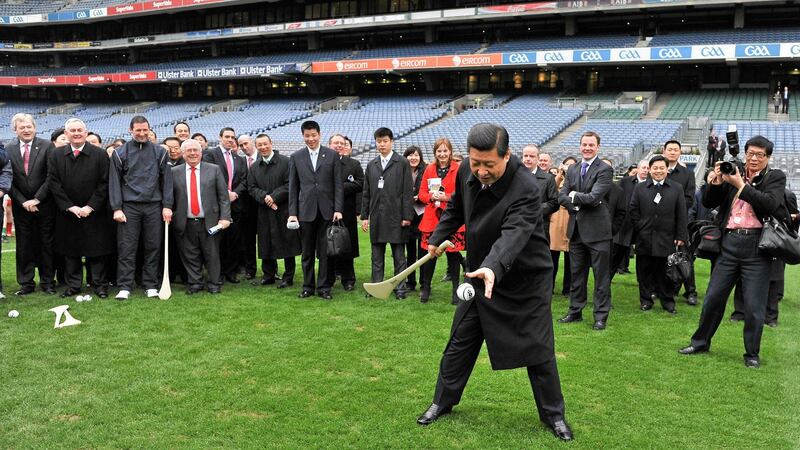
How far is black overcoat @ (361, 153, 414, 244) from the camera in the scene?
805 centimetres

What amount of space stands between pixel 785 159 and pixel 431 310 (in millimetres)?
16889

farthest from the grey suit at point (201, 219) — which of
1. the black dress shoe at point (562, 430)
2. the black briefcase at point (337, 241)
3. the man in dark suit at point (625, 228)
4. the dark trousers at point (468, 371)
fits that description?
the black dress shoe at point (562, 430)

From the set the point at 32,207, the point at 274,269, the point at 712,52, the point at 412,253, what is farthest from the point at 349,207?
the point at 712,52

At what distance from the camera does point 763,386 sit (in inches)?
201

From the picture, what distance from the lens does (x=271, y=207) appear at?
868 cm

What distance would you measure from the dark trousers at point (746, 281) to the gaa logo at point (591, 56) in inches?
1042

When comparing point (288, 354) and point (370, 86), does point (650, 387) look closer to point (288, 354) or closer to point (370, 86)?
point (288, 354)

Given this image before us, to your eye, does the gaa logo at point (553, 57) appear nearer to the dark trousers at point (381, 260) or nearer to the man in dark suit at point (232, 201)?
the man in dark suit at point (232, 201)

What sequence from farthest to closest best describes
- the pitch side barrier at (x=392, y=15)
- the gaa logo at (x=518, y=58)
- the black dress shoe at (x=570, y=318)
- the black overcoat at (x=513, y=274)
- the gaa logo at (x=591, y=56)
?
1. the gaa logo at (x=518, y=58)
2. the pitch side barrier at (x=392, y=15)
3. the gaa logo at (x=591, y=56)
4. the black dress shoe at (x=570, y=318)
5. the black overcoat at (x=513, y=274)

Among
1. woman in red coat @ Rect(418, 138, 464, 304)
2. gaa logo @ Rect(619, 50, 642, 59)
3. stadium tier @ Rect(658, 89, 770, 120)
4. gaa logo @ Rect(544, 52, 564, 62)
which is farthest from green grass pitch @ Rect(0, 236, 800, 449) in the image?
gaa logo @ Rect(544, 52, 564, 62)

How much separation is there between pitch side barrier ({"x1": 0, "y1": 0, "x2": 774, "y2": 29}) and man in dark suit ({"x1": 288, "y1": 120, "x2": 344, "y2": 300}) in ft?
88.8

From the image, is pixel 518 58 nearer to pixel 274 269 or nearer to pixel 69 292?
pixel 274 269

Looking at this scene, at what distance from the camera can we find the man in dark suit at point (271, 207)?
8724 mm

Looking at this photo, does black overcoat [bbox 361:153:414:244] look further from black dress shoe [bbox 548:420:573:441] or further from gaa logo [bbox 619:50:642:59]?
gaa logo [bbox 619:50:642:59]
